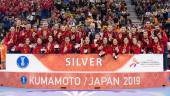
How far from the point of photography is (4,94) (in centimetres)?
1297

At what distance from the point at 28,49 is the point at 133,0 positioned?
34.9 feet

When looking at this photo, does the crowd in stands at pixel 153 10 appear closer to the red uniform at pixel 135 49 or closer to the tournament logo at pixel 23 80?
the red uniform at pixel 135 49

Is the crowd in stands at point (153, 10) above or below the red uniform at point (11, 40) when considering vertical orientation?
above

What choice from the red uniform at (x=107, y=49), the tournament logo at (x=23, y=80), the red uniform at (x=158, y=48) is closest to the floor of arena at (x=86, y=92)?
the tournament logo at (x=23, y=80)

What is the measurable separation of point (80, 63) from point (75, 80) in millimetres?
630

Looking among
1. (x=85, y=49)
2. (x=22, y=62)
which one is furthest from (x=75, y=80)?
(x=22, y=62)

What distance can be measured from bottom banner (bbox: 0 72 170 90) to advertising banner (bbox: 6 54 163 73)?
0.27 metres

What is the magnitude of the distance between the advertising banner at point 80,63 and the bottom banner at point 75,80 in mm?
273

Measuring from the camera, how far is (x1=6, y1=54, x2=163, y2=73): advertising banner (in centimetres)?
1484

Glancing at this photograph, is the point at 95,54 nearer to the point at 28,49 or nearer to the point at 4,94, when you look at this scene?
the point at 28,49

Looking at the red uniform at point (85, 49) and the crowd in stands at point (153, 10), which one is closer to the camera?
the red uniform at point (85, 49)

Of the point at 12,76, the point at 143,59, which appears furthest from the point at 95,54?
the point at 12,76

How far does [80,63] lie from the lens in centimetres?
1495

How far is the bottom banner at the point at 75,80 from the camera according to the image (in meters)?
14.6
